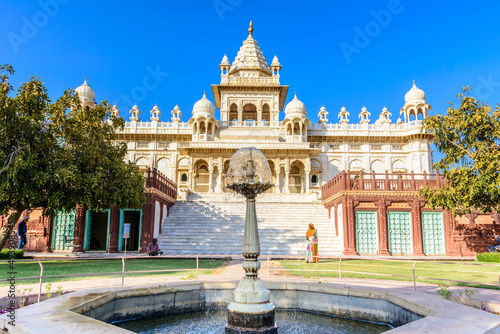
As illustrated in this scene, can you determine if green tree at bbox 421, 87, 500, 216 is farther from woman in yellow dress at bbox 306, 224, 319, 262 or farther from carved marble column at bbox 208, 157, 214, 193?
carved marble column at bbox 208, 157, 214, 193

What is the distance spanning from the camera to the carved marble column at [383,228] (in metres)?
17.9

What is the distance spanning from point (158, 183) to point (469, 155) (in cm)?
1454

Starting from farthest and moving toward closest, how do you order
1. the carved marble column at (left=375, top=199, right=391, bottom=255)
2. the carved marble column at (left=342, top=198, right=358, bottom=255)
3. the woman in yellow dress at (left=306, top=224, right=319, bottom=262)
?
the carved marble column at (left=375, top=199, right=391, bottom=255)
the carved marble column at (left=342, top=198, right=358, bottom=255)
the woman in yellow dress at (left=306, top=224, right=319, bottom=262)

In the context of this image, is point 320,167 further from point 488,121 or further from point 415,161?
point 488,121

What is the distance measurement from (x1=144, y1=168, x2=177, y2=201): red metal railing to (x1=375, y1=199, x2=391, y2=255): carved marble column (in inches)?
446

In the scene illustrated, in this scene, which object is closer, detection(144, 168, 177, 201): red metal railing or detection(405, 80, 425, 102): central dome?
detection(144, 168, 177, 201): red metal railing

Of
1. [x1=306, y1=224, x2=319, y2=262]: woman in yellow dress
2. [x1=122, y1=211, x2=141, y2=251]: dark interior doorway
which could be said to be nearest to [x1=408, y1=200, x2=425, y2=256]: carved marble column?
[x1=306, y1=224, x2=319, y2=262]: woman in yellow dress

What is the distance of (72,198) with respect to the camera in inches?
498

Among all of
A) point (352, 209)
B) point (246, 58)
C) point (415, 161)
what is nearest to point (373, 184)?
point (352, 209)

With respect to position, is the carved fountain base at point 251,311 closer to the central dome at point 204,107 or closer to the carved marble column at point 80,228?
the carved marble column at point 80,228

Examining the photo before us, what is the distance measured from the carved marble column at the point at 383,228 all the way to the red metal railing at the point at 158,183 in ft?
37.1

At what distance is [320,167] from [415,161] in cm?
929

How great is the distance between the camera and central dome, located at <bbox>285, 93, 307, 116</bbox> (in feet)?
113

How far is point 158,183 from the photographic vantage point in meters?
19.1
